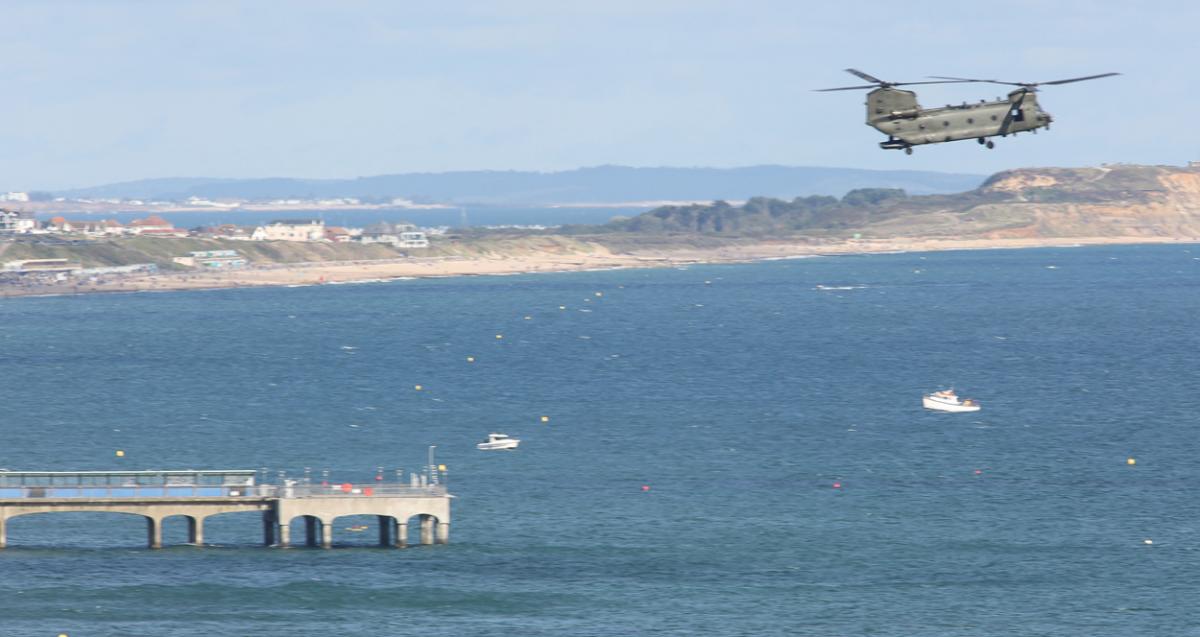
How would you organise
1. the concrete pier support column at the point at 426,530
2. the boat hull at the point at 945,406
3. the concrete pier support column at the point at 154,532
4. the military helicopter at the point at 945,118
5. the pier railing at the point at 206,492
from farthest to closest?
the boat hull at the point at 945,406, the concrete pier support column at the point at 426,530, the concrete pier support column at the point at 154,532, the pier railing at the point at 206,492, the military helicopter at the point at 945,118

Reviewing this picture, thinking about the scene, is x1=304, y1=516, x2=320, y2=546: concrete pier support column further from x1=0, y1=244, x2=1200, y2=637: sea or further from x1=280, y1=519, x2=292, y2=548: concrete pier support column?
x1=0, y1=244, x2=1200, y2=637: sea

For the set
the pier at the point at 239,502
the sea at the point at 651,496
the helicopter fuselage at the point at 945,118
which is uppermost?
the helicopter fuselage at the point at 945,118

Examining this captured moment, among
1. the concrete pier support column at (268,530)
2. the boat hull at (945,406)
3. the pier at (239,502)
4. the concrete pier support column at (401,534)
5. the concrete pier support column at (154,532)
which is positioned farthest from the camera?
the boat hull at (945,406)

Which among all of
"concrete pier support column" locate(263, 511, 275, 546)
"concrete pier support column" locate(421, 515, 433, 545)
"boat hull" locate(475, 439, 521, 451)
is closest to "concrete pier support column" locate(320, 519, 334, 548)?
"concrete pier support column" locate(263, 511, 275, 546)

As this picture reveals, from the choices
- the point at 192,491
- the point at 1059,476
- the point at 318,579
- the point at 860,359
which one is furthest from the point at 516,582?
the point at 860,359

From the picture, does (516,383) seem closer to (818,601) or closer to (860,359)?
(860,359)

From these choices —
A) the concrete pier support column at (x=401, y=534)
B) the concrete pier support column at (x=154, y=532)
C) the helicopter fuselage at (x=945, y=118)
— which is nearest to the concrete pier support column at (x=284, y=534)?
the concrete pier support column at (x=401, y=534)

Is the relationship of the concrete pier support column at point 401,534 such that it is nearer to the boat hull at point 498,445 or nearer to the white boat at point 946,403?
the boat hull at point 498,445
